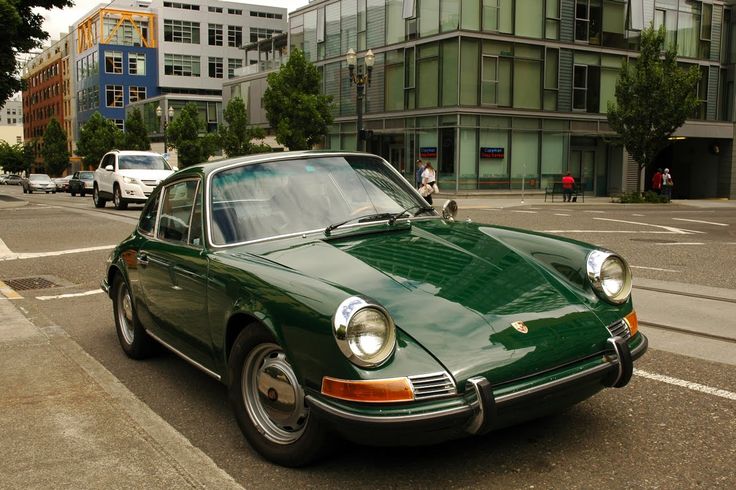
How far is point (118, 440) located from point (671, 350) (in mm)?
4094

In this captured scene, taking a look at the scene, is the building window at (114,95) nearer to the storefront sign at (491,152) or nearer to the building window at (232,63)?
the building window at (232,63)

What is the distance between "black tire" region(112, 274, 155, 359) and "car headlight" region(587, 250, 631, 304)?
3291 mm

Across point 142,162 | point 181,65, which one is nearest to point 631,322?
point 142,162

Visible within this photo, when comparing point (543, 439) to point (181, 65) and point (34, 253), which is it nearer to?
point (34, 253)

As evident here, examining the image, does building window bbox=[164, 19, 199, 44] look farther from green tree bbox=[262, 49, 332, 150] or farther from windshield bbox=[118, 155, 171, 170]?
windshield bbox=[118, 155, 171, 170]

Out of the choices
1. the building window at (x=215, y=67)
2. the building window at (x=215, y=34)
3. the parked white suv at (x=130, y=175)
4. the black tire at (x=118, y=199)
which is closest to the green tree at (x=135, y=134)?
the building window at (x=215, y=67)

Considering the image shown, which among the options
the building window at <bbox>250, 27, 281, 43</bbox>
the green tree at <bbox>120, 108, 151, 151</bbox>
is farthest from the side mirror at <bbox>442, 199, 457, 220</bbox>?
the building window at <bbox>250, 27, 281, 43</bbox>

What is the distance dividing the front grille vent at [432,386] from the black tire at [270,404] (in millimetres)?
480

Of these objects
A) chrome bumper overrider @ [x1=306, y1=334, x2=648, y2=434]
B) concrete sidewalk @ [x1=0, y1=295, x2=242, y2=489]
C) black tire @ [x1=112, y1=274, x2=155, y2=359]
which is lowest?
concrete sidewalk @ [x1=0, y1=295, x2=242, y2=489]

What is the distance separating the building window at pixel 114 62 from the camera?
85.9 m

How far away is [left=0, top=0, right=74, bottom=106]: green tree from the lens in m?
30.2

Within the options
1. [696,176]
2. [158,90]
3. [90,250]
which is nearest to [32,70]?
[158,90]

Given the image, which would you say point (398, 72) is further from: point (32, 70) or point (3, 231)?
point (32, 70)

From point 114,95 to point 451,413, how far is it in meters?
91.8
